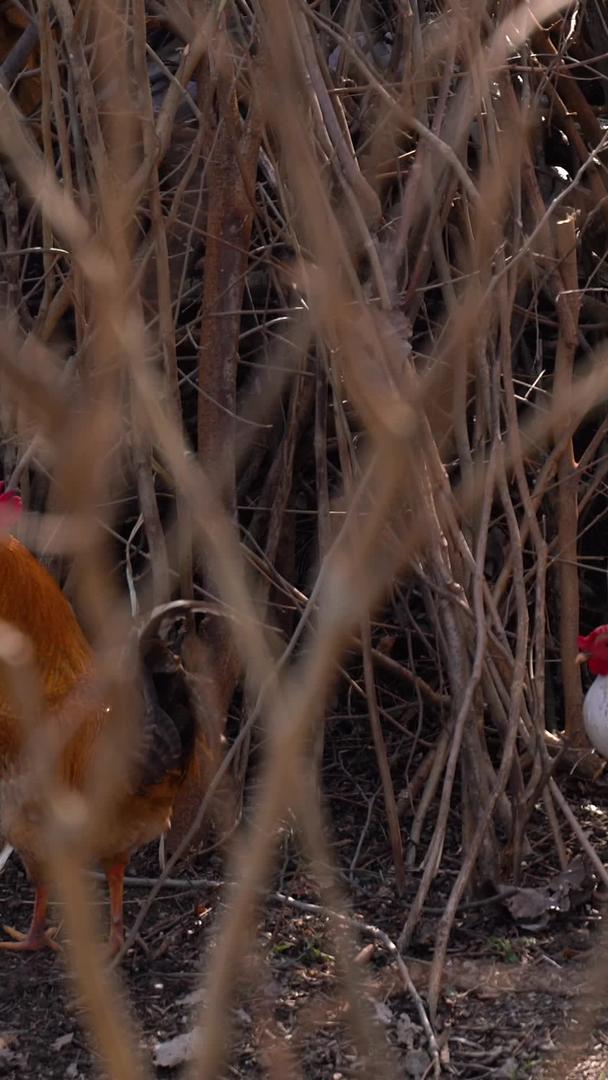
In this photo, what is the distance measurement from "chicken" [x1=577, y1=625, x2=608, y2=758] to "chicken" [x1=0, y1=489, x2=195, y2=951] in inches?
50.2

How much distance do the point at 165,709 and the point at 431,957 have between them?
998mm

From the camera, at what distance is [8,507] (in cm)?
359

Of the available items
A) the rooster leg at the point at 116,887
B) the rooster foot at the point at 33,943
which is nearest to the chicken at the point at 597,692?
the rooster leg at the point at 116,887

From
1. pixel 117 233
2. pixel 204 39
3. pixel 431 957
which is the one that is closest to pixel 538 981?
Answer: pixel 431 957

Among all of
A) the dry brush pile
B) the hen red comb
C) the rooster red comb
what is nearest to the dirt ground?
the dry brush pile

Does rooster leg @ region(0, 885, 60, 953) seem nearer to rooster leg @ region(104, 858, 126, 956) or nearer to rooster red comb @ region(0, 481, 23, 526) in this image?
rooster leg @ region(104, 858, 126, 956)

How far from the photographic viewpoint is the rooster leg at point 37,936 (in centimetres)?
392

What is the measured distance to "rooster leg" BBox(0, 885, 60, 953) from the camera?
12.8 feet

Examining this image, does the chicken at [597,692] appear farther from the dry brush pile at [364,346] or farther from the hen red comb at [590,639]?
the dry brush pile at [364,346]

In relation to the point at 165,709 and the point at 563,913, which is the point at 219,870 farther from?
the point at 563,913

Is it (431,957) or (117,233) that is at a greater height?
(117,233)

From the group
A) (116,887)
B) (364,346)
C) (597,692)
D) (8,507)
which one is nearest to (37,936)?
(116,887)

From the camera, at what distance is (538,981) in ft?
11.6

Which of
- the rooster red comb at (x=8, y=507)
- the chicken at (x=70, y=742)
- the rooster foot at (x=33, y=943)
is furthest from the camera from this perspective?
the rooster foot at (x=33, y=943)
